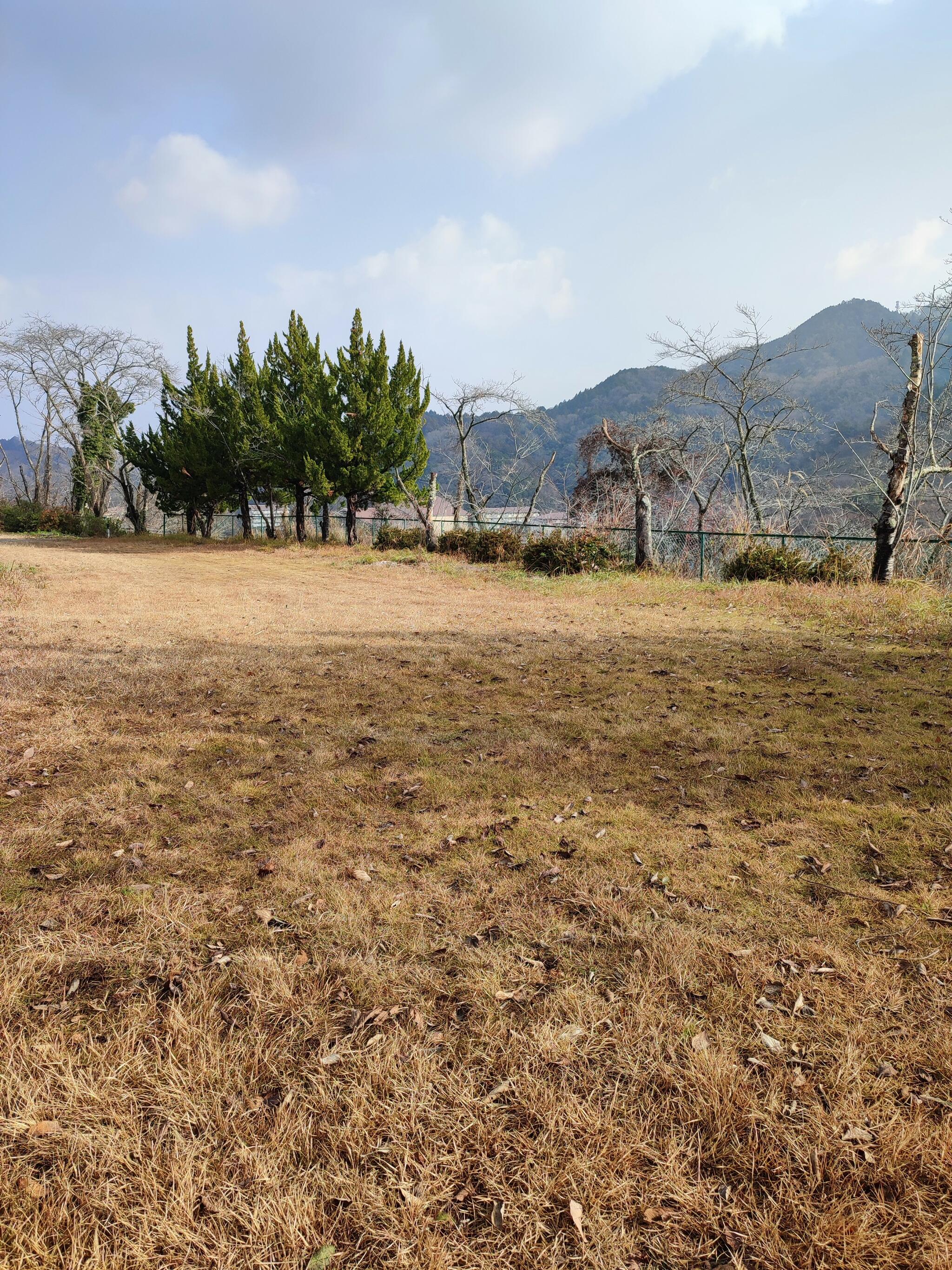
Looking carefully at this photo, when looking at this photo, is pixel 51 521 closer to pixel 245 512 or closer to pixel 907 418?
pixel 245 512

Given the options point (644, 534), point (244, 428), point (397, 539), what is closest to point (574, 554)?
point (644, 534)

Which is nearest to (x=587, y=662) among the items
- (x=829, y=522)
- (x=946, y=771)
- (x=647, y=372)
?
(x=946, y=771)

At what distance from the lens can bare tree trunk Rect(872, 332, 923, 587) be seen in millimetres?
11438

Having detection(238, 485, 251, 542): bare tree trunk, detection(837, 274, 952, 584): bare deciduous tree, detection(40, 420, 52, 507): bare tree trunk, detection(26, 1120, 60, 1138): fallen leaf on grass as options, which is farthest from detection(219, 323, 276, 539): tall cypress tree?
detection(26, 1120, 60, 1138): fallen leaf on grass

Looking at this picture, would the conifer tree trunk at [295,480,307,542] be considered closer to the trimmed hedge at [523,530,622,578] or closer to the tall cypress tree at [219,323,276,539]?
the tall cypress tree at [219,323,276,539]

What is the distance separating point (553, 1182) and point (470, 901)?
123 centimetres

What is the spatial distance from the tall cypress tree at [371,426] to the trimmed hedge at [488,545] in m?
5.34

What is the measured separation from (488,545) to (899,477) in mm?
9699

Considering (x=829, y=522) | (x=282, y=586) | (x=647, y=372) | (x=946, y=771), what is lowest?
(x=946, y=771)

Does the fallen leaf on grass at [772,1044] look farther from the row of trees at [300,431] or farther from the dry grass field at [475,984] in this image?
the row of trees at [300,431]

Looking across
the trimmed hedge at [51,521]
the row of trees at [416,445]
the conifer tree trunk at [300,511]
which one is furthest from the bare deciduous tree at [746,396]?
the trimmed hedge at [51,521]

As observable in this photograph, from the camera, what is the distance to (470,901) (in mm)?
2785

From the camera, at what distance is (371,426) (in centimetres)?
2230

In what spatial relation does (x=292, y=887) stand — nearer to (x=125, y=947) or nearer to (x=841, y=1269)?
(x=125, y=947)
